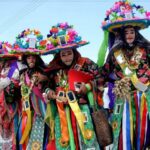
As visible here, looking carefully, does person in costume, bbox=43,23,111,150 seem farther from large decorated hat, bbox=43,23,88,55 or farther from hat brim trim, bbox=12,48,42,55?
hat brim trim, bbox=12,48,42,55

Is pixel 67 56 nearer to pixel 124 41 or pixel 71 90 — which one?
pixel 71 90

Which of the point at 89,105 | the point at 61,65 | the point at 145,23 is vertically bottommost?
the point at 89,105

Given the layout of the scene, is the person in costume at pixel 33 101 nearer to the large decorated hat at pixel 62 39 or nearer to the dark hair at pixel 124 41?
the large decorated hat at pixel 62 39

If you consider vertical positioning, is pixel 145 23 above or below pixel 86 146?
above

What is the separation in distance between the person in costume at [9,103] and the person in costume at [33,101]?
14 cm

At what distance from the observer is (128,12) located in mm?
6465

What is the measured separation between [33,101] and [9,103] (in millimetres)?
538

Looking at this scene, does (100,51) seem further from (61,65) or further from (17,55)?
(17,55)

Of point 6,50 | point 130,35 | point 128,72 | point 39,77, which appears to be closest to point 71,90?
point 39,77

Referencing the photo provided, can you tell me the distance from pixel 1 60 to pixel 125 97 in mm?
2475

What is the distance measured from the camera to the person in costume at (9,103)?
7281 mm

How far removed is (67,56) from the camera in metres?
6.78

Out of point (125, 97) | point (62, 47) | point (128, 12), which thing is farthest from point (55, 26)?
point (125, 97)

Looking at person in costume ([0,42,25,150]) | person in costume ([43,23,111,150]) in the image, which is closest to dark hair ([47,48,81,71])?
person in costume ([43,23,111,150])
